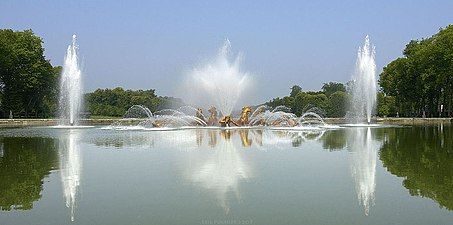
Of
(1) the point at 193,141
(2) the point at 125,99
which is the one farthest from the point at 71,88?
(2) the point at 125,99

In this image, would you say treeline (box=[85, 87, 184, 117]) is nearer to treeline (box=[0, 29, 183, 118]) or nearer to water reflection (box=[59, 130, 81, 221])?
treeline (box=[0, 29, 183, 118])

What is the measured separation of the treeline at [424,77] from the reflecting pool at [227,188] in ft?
147

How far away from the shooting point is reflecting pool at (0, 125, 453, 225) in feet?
24.6

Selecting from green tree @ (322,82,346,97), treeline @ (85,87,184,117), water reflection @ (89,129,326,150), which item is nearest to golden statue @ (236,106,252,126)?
Answer: water reflection @ (89,129,326,150)

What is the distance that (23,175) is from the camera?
1154 cm

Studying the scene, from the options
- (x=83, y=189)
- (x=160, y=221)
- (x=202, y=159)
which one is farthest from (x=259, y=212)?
(x=202, y=159)

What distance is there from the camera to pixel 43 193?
930 centimetres

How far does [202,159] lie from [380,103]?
7740 centimetres

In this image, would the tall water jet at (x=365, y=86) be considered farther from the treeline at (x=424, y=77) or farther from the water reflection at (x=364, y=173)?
the water reflection at (x=364, y=173)

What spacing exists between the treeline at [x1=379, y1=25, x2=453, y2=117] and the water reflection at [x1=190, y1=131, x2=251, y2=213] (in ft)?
155

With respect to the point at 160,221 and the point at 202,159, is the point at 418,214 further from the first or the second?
the point at 202,159

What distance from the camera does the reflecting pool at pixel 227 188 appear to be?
749cm

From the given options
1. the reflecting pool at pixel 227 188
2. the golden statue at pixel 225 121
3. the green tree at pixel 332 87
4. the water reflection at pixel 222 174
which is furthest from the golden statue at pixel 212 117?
the green tree at pixel 332 87

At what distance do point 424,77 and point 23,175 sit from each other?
53528 mm
